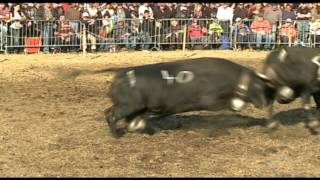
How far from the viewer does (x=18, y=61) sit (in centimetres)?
1477

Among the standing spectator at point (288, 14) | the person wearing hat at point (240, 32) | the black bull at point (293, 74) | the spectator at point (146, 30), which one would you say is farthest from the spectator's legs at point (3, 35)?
the black bull at point (293, 74)

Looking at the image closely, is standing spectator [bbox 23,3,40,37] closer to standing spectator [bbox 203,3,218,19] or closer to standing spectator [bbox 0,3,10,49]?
standing spectator [bbox 0,3,10,49]

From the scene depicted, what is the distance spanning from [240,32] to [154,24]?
282cm

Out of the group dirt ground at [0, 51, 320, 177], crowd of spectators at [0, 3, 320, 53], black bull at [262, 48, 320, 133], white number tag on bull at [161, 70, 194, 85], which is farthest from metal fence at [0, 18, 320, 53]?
black bull at [262, 48, 320, 133]

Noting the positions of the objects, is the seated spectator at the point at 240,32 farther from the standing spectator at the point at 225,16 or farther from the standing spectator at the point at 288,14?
the standing spectator at the point at 288,14

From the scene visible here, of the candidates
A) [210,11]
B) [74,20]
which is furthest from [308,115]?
[210,11]

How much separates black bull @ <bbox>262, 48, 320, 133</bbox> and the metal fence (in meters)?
9.37

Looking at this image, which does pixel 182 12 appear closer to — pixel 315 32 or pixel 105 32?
pixel 105 32

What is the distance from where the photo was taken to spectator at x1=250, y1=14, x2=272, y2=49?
1853 centimetres

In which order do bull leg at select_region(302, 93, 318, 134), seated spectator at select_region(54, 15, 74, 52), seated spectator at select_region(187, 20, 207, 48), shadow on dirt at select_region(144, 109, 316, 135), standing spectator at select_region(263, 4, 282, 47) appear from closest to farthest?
1. bull leg at select_region(302, 93, 318, 134)
2. shadow on dirt at select_region(144, 109, 316, 135)
3. seated spectator at select_region(54, 15, 74, 52)
4. seated spectator at select_region(187, 20, 207, 48)
5. standing spectator at select_region(263, 4, 282, 47)

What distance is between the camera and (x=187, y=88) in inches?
295

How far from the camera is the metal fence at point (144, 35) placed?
55.0 feet

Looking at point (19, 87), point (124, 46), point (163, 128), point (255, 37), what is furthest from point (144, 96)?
point (255, 37)

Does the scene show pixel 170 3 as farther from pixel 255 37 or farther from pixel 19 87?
pixel 19 87
